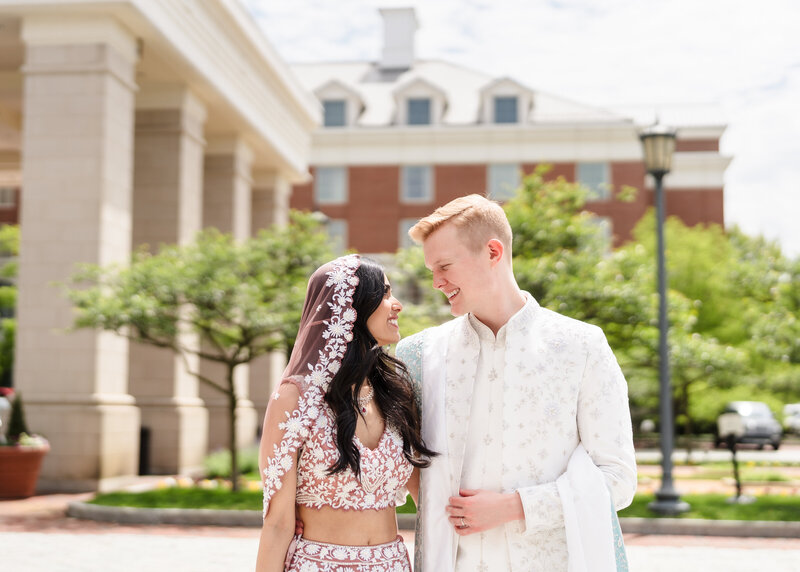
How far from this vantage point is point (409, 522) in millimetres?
12211

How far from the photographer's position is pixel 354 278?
3.41m

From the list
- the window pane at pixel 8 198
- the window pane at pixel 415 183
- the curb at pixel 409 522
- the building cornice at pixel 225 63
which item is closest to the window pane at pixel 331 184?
the window pane at pixel 415 183

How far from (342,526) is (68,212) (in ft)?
48.7

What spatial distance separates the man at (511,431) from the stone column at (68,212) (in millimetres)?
14177

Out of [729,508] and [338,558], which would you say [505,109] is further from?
[338,558]

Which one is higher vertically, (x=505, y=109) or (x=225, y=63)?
(x=505, y=109)

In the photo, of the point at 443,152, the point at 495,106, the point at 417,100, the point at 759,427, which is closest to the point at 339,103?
the point at 417,100

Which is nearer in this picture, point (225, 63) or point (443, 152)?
point (225, 63)

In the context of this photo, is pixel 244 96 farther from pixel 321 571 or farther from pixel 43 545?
pixel 321 571

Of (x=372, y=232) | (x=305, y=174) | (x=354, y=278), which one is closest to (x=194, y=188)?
(x=305, y=174)

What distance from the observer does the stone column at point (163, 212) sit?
66.2 ft

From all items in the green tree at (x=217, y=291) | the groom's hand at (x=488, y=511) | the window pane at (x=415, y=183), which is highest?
the window pane at (x=415, y=183)

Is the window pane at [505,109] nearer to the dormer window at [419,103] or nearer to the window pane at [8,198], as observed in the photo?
the dormer window at [419,103]

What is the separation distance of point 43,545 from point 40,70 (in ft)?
31.6
